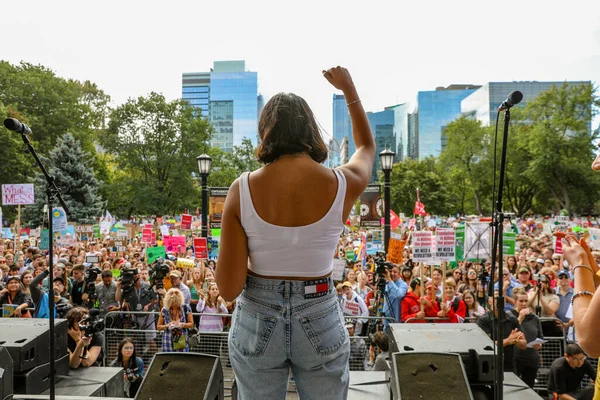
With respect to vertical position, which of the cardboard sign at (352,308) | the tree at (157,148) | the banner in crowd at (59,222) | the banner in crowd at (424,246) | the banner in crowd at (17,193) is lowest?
the cardboard sign at (352,308)

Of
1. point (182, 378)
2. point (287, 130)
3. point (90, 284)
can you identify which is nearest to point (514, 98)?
point (287, 130)

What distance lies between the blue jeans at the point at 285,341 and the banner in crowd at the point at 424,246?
783 centimetres

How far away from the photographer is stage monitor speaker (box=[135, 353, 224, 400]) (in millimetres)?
3049

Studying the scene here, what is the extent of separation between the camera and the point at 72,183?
32.4 m

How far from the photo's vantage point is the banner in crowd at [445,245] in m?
9.38

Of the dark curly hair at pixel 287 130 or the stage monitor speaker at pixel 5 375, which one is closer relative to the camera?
the dark curly hair at pixel 287 130

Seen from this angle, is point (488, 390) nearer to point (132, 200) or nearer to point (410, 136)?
point (132, 200)

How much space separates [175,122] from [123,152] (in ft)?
16.0

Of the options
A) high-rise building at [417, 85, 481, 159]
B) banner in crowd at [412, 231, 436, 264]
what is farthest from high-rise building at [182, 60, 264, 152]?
banner in crowd at [412, 231, 436, 264]

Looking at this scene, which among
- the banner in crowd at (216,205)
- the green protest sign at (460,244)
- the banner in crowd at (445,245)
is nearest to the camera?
the banner in crowd at (445,245)

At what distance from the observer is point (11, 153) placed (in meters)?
34.3

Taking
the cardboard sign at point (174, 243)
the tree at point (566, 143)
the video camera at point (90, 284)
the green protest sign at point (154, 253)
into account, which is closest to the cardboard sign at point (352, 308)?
the video camera at point (90, 284)

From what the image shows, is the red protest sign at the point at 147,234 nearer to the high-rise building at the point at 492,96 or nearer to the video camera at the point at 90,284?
the video camera at the point at 90,284

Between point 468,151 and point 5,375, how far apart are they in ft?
202
